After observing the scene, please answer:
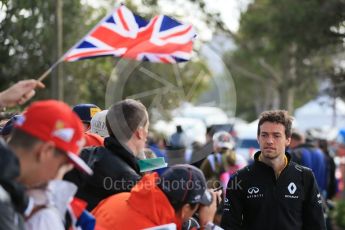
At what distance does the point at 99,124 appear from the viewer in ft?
21.6

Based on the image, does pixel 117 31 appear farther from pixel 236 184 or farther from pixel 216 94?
pixel 216 94

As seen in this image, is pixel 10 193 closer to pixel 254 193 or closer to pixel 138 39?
pixel 254 193

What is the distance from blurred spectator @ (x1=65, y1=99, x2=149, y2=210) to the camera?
5.16 m

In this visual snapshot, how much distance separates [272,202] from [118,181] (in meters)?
1.42

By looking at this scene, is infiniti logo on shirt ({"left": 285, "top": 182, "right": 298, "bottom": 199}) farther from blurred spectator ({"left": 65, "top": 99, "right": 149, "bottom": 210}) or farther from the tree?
the tree

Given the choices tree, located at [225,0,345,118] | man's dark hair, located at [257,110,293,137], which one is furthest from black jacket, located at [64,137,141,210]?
tree, located at [225,0,345,118]

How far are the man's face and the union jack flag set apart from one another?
5.03ft

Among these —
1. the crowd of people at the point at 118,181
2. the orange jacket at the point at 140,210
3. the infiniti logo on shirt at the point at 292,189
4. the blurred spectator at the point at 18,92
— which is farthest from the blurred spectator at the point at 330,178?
the blurred spectator at the point at 18,92

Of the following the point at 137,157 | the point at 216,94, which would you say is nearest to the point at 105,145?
the point at 137,157

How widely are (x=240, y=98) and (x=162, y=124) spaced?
58670 mm

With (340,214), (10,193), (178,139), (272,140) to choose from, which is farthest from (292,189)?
(340,214)

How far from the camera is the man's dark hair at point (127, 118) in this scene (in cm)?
522

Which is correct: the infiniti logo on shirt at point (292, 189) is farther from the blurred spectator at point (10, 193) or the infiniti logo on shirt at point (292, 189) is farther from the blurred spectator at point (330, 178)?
the blurred spectator at point (330, 178)

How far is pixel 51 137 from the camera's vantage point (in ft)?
11.0
